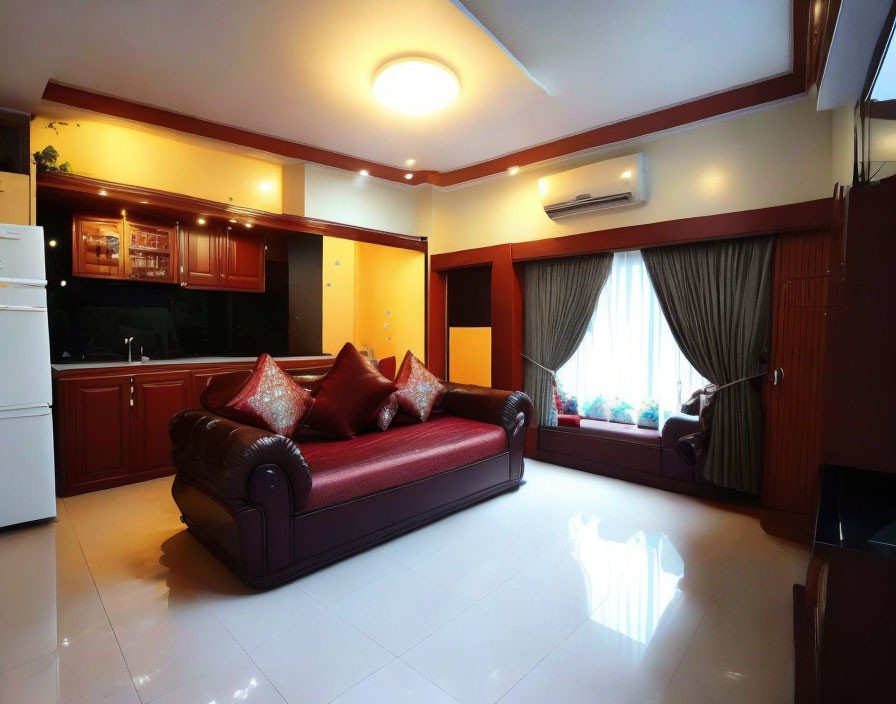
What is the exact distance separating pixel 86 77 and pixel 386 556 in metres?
3.47

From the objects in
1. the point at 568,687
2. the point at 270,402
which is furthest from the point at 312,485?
the point at 568,687

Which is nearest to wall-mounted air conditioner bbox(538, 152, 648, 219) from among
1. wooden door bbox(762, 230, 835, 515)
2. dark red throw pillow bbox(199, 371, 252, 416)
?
wooden door bbox(762, 230, 835, 515)

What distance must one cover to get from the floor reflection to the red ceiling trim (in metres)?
2.56

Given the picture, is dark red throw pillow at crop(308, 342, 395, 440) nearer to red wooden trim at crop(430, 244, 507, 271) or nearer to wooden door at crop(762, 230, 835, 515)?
red wooden trim at crop(430, 244, 507, 271)

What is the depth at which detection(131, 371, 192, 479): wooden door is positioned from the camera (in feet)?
11.5

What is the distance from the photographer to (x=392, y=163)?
4.39 m

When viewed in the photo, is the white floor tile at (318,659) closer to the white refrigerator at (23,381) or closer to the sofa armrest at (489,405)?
the sofa armrest at (489,405)

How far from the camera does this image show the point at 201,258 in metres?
4.20

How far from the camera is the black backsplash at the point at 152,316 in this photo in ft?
11.8

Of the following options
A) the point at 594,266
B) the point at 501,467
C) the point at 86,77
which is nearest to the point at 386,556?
the point at 501,467

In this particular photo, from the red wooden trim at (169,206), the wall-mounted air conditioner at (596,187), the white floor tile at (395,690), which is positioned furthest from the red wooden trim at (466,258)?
the white floor tile at (395,690)

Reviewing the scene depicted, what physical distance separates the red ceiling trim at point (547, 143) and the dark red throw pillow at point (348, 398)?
211cm

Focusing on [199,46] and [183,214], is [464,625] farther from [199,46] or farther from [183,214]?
[183,214]

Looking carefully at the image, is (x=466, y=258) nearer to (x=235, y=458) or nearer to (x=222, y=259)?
(x=222, y=259)
